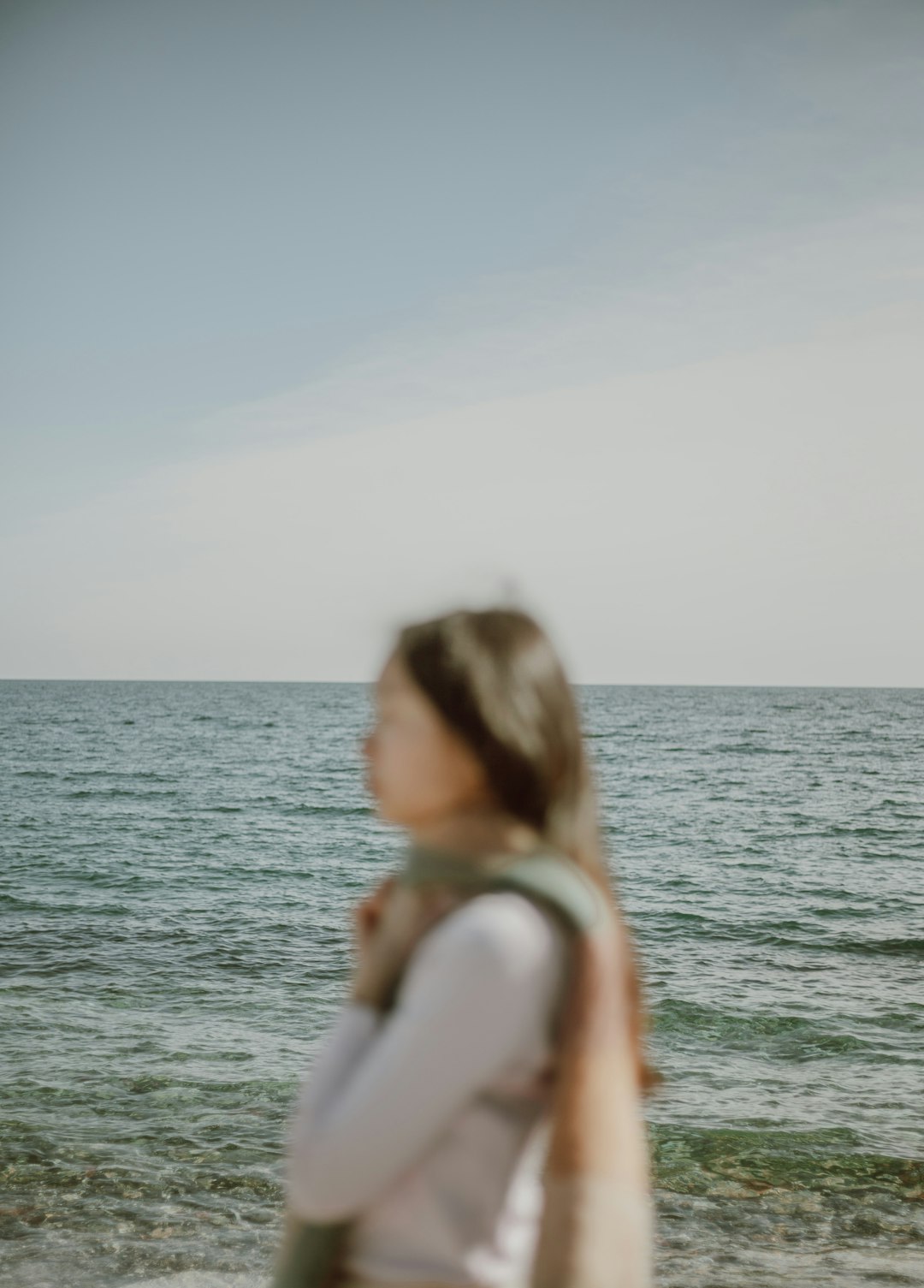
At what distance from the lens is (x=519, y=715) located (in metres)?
1.48

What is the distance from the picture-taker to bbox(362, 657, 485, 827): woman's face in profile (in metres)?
1.49

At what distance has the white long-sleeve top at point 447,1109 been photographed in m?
1.29

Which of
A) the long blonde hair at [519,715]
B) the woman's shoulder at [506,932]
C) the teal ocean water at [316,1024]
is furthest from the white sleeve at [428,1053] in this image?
the teal ocean water at [316,1024]

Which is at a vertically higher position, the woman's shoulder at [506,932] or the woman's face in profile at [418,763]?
the woman's face in profile at [418,763]

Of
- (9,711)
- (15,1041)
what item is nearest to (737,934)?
(15,1041)

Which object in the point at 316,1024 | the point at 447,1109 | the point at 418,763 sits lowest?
the point at 316,1024

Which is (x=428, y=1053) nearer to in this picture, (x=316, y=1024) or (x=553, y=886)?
(x=553, y=886)

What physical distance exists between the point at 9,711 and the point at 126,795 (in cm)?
6977

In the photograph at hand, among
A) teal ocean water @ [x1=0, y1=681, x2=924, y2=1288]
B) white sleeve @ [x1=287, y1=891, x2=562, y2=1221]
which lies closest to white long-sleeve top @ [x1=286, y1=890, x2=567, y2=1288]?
white sleeve @ [x1=287, y1=891, x2=562, y2=1221]

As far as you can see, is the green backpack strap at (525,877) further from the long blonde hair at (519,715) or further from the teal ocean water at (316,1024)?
the teal ocean water at (316,1024)

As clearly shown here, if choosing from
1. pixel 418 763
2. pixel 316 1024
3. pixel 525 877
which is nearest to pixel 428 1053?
pixel 525 877

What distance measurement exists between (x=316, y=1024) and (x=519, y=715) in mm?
11216

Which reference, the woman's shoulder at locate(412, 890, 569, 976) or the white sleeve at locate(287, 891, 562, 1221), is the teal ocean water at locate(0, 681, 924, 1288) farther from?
the woman's shoulder at locate(412, 890, 569, 976)

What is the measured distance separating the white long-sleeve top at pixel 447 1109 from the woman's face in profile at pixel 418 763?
182mm
